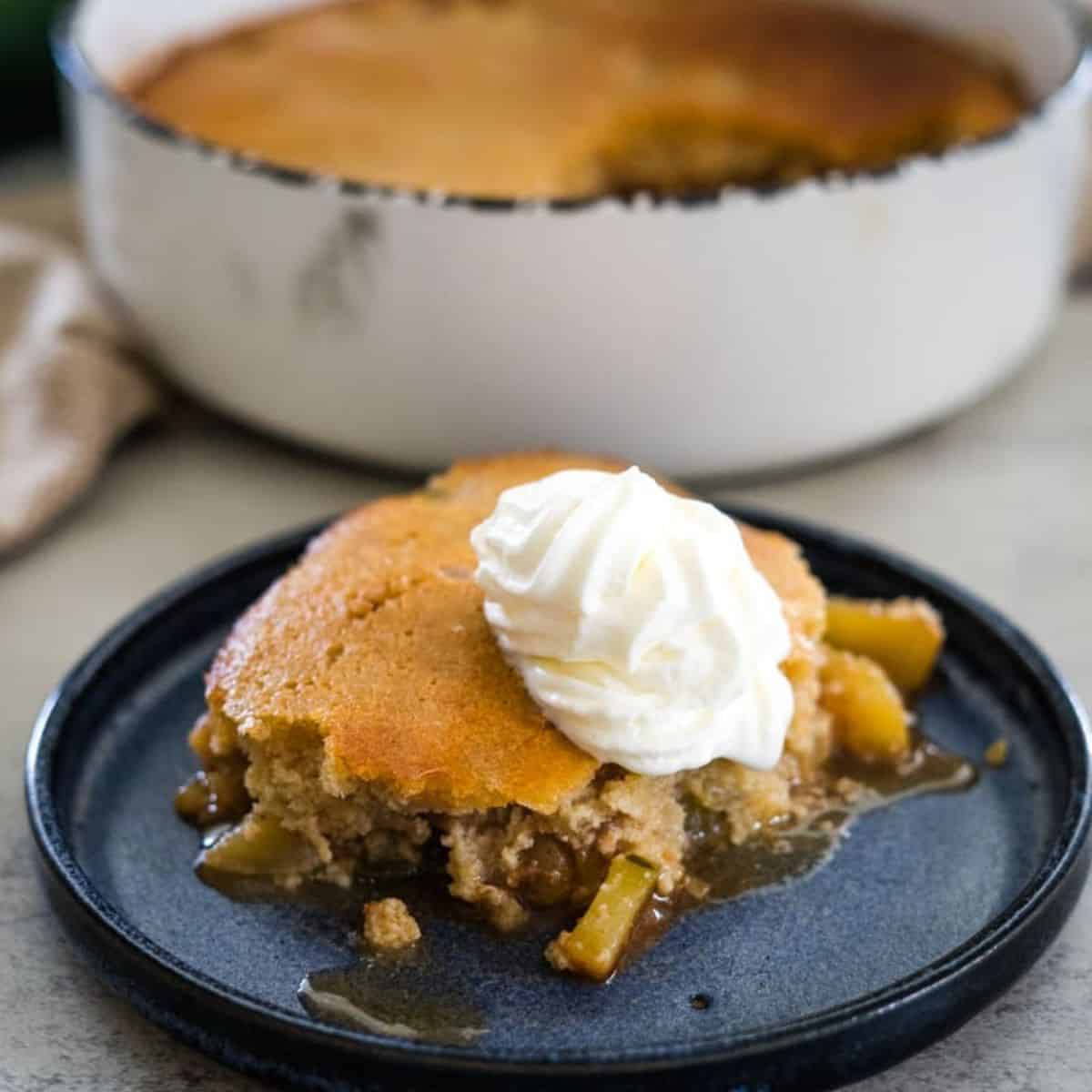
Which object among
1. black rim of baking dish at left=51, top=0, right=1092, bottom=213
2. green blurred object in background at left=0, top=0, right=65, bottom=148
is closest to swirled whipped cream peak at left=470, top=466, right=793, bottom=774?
black rim of baking dish at left=51, top=0, right=1092, bottom=213

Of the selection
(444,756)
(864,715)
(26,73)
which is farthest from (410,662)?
(26,73)

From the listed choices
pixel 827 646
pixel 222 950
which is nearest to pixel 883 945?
pixel 827 646

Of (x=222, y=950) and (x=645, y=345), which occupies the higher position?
(x=645, y=345)

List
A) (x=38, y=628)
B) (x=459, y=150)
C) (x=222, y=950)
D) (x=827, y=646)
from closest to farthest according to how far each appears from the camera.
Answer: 1. (x=222, y=950)
2. (x=827, y=646)
3. (x=38, y=628)
4. (x=459, y=150)

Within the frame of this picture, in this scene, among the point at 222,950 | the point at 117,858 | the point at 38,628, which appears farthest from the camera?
the point at 38,628

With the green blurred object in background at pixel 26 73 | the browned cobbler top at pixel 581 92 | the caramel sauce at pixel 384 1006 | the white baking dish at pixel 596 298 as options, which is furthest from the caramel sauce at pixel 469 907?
the green blurred object in background at pixel 26 73

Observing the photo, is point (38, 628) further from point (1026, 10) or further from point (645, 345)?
point (1026, 10)
